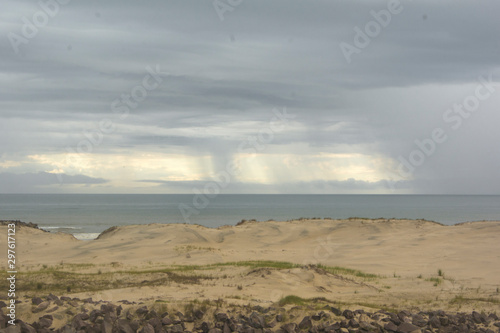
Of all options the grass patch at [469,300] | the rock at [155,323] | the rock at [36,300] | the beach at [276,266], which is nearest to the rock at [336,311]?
the beach at [276,266]

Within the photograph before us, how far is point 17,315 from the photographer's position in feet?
31.8

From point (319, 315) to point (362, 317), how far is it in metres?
0.96

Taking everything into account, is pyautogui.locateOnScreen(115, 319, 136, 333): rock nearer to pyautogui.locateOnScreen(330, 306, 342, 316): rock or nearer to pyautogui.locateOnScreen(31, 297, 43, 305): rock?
pyautogui.locateOnScreen(31, 297, 43, 305): rock

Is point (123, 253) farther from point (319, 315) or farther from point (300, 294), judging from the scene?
point (319, 315)

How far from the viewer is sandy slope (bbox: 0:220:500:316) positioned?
45.2 ft

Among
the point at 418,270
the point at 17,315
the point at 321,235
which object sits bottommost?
the point at 17,315

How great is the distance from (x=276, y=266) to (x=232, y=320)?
9.67m

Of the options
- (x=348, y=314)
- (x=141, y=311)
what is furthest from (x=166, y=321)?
(x=348, y=314)

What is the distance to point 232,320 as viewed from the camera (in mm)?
9586

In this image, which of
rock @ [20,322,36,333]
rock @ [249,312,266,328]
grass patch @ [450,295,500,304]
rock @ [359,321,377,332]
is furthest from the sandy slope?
rock @ [359,321,377,332]

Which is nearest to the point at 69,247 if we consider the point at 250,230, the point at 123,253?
the point at 123,253

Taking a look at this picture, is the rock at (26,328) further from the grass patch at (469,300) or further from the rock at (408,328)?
the grass patch at (469,300)

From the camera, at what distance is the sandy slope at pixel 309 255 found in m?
13.8

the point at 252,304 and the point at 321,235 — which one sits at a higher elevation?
the point at 321,235
